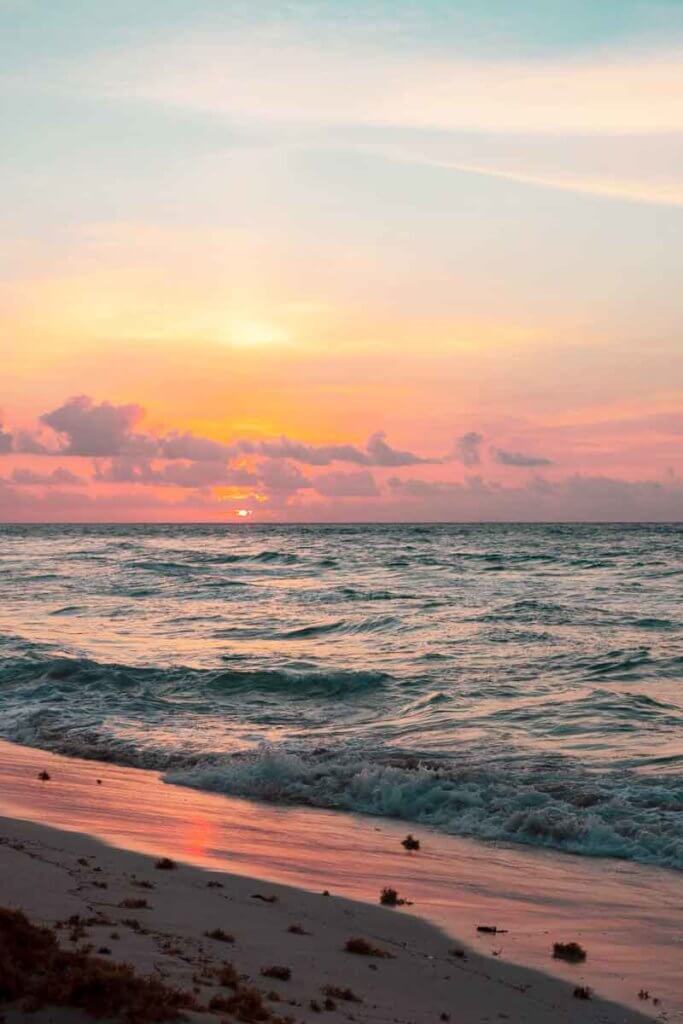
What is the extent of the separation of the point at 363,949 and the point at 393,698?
15.0 meters

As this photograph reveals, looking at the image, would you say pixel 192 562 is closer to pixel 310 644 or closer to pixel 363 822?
pixel 310 644

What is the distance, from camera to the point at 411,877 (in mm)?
11617

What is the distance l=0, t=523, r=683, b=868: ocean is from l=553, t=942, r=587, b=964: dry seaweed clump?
418 cm

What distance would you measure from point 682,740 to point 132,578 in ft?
141

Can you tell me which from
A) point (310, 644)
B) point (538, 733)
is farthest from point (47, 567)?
point (538, 733)

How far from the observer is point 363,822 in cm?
1468

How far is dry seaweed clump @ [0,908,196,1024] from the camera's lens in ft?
19.8

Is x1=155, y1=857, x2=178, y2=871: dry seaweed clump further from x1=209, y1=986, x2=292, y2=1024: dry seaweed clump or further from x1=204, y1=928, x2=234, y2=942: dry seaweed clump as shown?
x1=209, y1=986, x2=292, y2=1024: dry seaweed clump

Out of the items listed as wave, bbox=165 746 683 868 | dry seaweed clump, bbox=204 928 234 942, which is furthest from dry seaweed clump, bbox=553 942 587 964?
wave, bbox=165 746 683 868

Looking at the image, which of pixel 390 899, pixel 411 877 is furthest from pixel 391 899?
pixel 411 877

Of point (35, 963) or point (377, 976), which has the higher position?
point (35, 963)

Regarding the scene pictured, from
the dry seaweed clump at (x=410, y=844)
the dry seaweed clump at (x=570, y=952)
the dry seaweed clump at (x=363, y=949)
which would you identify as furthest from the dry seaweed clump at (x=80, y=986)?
the dry seaweed clump at (x=410, y=844)

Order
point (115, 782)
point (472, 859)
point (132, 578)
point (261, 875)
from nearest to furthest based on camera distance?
point (261, 875)
point (472, 859)
point (115, 782)
point (132, 578)

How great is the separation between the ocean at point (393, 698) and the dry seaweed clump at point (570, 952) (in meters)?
4.18
